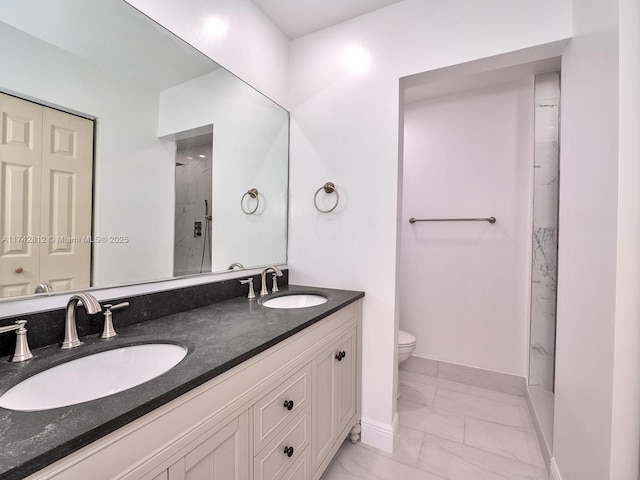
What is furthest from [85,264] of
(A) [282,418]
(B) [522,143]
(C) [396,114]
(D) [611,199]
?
(B) [522,143]

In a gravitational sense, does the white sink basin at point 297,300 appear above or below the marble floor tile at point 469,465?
above

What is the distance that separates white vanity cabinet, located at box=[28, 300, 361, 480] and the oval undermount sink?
212mm

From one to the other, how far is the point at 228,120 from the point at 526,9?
1563mm

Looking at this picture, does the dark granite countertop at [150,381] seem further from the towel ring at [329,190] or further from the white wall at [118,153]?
the towel ring at [329,190]

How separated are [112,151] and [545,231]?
2.60 metres

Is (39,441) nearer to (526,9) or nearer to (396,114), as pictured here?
(396,114)

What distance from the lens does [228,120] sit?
5.43 feet

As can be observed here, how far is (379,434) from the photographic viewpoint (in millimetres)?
1674

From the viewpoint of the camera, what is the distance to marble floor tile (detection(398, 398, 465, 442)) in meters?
1.79

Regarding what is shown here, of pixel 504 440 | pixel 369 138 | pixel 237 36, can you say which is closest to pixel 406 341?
pixel 504 440

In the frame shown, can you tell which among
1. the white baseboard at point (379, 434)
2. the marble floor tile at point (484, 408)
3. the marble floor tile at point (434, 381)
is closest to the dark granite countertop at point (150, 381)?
the white baseboard at point (379, 434)

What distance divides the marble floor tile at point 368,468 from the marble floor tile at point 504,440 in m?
0.42

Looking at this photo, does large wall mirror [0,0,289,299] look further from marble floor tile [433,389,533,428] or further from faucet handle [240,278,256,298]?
marble floor tile [433,389,533,428]

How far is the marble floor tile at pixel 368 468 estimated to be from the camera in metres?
1.45
